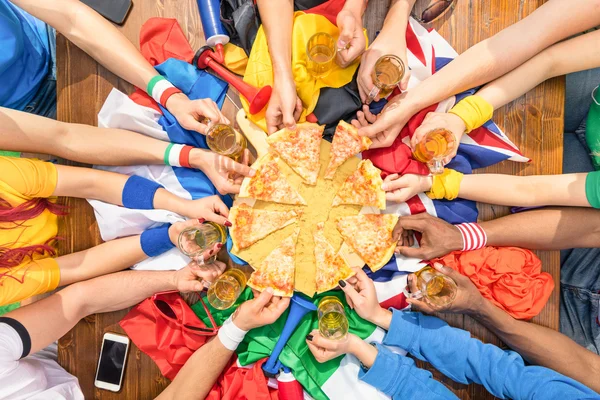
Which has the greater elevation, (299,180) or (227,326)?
(299,180)

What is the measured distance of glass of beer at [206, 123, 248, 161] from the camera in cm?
160

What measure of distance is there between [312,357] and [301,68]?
1327mm

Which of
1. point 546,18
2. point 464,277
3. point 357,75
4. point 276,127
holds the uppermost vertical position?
point 546,18

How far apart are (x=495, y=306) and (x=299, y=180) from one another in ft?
3.48

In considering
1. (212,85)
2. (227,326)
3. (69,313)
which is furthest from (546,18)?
(69,313)

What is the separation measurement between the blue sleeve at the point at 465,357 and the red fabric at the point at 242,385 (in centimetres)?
59

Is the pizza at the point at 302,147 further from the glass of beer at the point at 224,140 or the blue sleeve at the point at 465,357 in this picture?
the blue sleeve at the point at 465,357

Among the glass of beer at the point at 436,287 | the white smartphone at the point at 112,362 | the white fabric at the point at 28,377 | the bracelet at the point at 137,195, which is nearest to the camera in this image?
the white fabric at the point at 28,377

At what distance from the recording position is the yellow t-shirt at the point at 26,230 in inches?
60.1

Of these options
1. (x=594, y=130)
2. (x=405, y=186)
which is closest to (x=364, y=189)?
(x=405, y=186)

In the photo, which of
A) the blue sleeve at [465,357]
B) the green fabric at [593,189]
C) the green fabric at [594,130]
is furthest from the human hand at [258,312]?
the green fabric at [594,130]

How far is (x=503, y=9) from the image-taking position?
1.76 meters

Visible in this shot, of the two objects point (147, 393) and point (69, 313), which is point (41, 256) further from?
point (147, 393)

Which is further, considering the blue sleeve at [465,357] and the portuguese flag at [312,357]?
the portuguese flag at [312,357]
